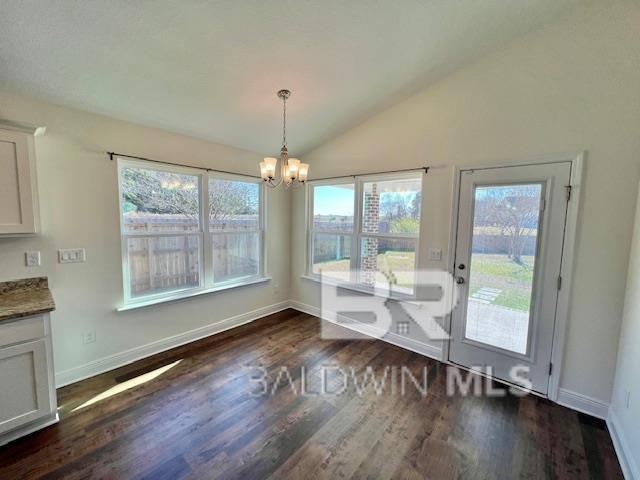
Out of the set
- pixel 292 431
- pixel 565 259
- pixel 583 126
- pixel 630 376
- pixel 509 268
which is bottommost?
pixel 292 431

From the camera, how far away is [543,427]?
198 cm

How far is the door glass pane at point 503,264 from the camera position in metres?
2.33

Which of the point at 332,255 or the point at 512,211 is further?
the point at 332,255

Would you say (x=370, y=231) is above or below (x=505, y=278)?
above

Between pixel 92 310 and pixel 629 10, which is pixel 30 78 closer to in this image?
pixel 92 310

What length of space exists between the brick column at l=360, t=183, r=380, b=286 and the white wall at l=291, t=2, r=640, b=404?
2.91 ft

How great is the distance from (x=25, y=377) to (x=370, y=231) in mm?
3236

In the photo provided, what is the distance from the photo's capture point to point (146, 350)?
2.83 meters

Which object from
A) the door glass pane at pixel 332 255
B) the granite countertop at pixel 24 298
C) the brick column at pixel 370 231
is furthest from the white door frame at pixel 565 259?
the granite countertop at pixel 24 298

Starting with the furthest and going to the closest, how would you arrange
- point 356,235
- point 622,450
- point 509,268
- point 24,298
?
point 356,235, point 509,268, point 24,298, point 622,450

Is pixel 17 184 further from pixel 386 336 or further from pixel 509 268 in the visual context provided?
pixel 509 268

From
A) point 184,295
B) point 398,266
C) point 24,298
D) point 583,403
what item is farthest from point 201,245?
point 583,403

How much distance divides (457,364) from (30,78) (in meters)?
4.32

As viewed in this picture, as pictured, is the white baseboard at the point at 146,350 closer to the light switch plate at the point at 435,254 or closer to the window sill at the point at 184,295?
the window sill at the point at 184,295
